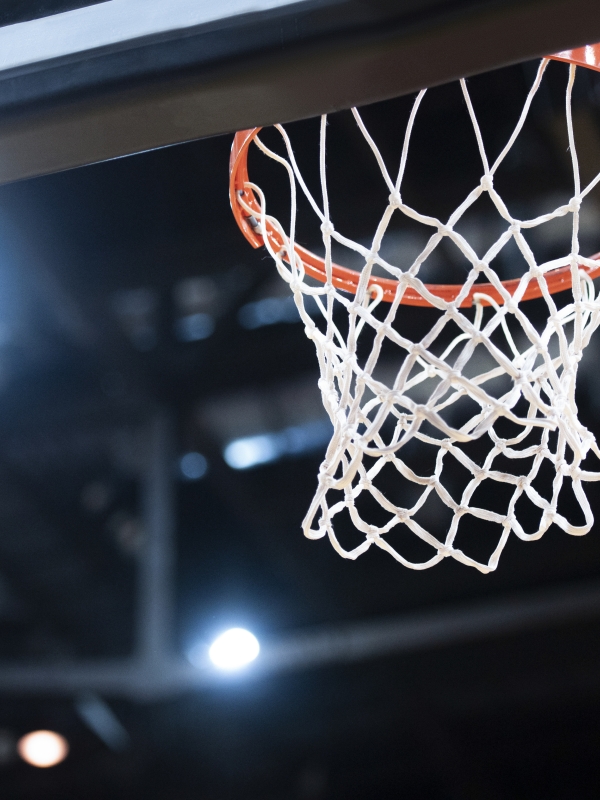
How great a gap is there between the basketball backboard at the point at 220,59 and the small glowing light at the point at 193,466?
2960 millimetres

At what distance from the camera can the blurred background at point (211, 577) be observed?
3068 millimetres

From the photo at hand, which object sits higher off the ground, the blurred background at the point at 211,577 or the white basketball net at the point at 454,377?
the blurred background at the point at 211,577

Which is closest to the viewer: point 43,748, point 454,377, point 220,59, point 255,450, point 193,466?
point 220,59

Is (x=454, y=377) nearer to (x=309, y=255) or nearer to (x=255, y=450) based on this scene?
(x=309, y=255)

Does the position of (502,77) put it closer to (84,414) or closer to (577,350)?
(577,350)

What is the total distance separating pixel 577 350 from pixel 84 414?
2725 mm

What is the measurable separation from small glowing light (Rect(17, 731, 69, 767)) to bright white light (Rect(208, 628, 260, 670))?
1016 millimetres

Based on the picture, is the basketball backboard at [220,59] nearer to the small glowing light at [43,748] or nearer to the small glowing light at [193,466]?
the small glowing light at [193,466]

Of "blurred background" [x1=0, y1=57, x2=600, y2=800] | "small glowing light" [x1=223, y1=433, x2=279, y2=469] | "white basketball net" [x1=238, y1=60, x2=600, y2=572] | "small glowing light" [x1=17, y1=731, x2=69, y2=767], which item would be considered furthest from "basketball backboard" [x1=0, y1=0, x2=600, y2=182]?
"small glowing light" [x1=17, y1=731, x2=69, y2=767]

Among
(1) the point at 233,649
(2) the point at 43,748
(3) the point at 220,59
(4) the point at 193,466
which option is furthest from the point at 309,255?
(2) the point at 43,748

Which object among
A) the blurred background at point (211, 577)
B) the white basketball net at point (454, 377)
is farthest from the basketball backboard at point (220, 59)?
the blurred background at point (211, 577)

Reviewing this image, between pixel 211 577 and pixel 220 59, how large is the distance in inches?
141

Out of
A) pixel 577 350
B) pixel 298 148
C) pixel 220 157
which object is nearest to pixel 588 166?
pixel 298 148

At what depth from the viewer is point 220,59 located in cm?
86
